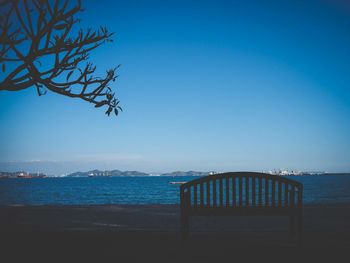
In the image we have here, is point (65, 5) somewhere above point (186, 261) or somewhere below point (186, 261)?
above

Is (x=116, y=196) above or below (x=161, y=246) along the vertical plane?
below

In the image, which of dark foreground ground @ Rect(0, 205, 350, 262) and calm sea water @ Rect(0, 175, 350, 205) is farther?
calm sea water @ Rect(0, 175, 350, 205)

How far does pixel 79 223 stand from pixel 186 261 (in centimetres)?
623

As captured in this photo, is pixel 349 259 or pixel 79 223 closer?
pixel 349 259

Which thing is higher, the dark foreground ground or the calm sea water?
the dark foreground ground

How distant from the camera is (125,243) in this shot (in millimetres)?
5887

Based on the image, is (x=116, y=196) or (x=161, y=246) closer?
(x=161, y=246)

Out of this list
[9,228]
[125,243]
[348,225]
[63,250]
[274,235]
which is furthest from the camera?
[348,225]

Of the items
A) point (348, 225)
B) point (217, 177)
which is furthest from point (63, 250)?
point (348, 225)

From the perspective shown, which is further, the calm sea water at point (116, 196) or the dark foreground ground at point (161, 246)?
the calm sea water at point (116, 196)

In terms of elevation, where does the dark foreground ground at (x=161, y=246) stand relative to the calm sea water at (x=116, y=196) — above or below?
above

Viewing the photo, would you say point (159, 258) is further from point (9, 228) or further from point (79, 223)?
point (79, 223)

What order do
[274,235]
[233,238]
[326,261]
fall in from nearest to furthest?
→ [326,261]
[233,238]
[274,235]

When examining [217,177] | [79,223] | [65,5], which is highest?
[65,5]
